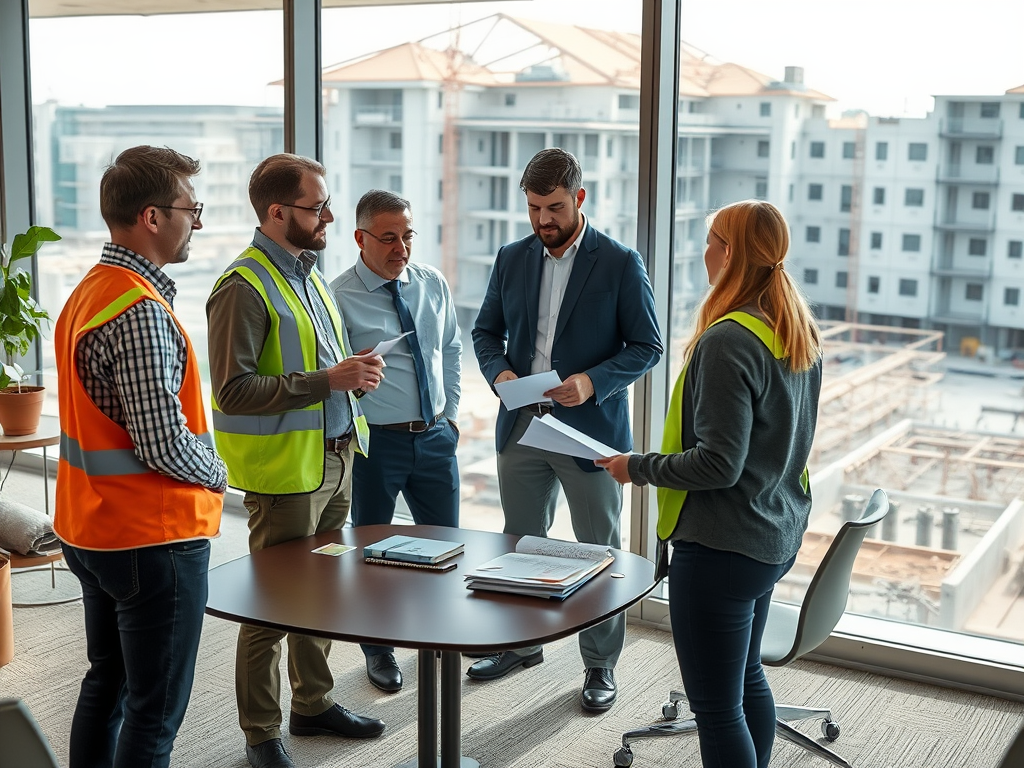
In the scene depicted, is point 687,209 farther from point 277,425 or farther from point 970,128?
point 277,425

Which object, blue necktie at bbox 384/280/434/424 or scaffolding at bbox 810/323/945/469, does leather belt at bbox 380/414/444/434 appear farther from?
scaffolding at bbox 810/323/945/469

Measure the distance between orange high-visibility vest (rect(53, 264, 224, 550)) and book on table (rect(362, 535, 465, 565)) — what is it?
0.50m

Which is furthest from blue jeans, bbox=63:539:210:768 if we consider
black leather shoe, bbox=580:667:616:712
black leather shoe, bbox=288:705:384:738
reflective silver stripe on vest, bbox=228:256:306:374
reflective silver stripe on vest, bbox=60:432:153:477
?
black leather shoe, bbox=580:667:616:712

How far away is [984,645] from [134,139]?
4798 mm

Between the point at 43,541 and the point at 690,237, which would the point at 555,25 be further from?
the point at 43,541

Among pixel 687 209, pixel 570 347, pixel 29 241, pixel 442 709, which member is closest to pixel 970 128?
pixel 687 209

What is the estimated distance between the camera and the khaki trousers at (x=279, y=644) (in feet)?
9.55

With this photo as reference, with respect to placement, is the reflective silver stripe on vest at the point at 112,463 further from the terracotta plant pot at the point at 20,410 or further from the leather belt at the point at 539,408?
the terracotta plant pot at the point at 20,410

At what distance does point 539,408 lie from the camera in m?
3.47

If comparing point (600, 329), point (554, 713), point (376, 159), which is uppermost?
point (376, 159)

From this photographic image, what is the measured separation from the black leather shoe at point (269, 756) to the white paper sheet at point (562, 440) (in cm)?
120

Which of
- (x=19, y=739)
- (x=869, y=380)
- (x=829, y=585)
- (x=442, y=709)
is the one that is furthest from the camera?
(x=869, y=380)

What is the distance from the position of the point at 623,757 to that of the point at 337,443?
1.22m

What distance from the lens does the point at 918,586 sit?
370 centimetres
